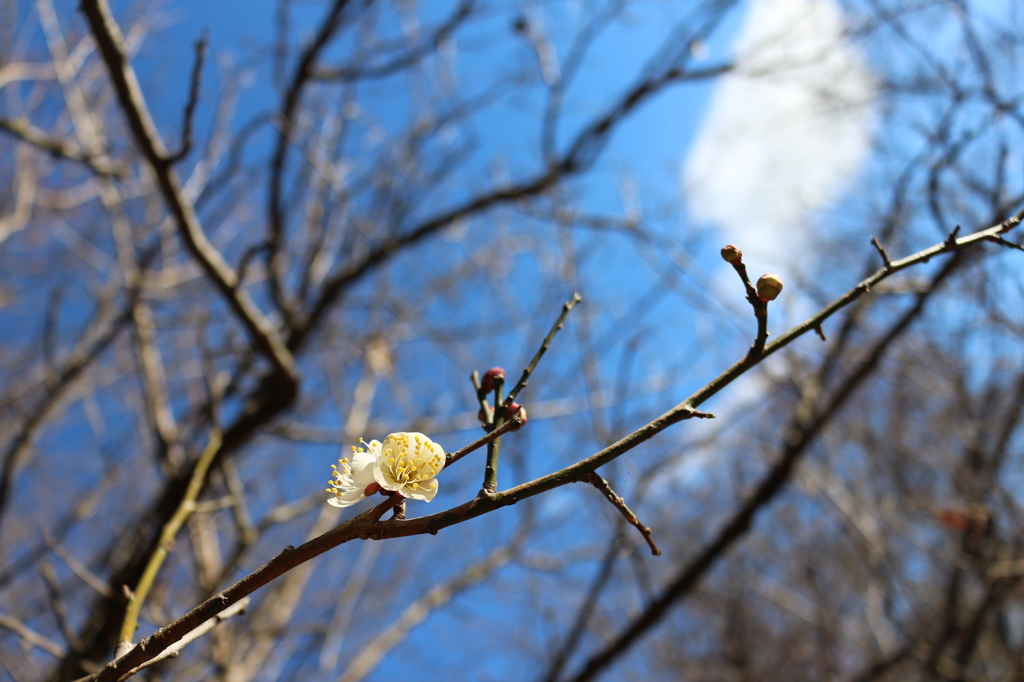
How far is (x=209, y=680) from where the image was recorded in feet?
9.36

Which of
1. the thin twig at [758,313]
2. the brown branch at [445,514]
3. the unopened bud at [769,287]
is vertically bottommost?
the brown branch at [445,514]

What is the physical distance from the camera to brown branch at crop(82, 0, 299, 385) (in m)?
1.98

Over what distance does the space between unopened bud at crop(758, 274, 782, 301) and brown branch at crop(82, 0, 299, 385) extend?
81.9 inches

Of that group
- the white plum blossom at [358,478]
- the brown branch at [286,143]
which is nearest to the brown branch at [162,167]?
the brown branch at [286,143]

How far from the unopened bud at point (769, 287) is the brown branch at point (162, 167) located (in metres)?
2.08

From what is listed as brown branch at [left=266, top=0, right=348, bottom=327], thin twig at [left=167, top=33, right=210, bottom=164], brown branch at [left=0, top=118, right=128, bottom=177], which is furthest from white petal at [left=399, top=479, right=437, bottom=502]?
brown branch at [left=266, top=0, right=348, bottom=327]

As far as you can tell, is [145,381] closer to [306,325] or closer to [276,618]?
[306,325]

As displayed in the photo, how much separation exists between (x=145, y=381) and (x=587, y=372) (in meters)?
2.34

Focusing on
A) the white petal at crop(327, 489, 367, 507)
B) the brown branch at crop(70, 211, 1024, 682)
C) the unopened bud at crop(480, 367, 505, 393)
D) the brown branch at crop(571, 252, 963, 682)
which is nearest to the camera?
the brown branch at crop(70, 211, 1024, 682)

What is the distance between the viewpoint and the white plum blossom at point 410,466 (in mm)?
928

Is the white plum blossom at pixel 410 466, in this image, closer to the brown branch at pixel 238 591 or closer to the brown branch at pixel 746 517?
the brown branch at pixel 238 591

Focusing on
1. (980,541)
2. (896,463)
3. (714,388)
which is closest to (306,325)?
(714,388)

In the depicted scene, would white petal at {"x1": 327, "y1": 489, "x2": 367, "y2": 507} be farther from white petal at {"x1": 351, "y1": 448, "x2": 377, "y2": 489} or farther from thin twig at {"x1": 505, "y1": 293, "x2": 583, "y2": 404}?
thin twig at {"x1": 505, "y1": 293, "x2": 583, "y2": 404}

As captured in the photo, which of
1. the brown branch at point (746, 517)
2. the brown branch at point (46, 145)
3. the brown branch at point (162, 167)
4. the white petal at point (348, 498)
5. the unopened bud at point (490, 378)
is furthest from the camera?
the brown branch at point (746, 517)
